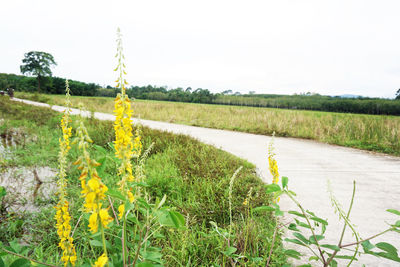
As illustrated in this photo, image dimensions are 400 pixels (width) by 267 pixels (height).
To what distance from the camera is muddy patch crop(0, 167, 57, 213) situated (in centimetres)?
346

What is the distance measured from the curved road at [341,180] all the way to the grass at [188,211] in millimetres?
643

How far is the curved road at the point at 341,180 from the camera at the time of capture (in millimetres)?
2543

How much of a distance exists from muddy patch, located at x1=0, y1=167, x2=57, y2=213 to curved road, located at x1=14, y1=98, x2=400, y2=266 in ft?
12.2

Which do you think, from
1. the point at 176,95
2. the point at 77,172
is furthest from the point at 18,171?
the point at 176,95

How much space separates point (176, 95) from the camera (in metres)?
46.3

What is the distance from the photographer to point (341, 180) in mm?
3904

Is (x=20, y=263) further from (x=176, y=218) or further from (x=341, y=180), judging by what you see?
(x=341, y=180)

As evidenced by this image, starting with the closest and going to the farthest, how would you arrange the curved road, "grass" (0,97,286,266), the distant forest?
"grass" (0,97,286,266) < the curved road < the distant forest

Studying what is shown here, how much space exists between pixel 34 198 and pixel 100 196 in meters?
3.82

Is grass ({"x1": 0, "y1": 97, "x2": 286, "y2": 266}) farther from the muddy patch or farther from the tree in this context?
the tree

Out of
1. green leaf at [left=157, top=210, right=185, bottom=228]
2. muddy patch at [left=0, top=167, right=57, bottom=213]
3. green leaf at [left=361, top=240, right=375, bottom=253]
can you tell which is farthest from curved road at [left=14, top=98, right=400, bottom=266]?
muddy patch at [left=0, top=167, right=57, bottom=213]

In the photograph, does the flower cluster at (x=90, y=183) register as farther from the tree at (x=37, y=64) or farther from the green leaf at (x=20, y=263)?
the tree at (x=37, y=64)

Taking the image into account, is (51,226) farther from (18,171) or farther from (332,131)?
(332,131)

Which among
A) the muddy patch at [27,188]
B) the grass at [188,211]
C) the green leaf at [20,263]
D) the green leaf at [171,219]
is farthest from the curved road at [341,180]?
the muddy patch at [27,188]
